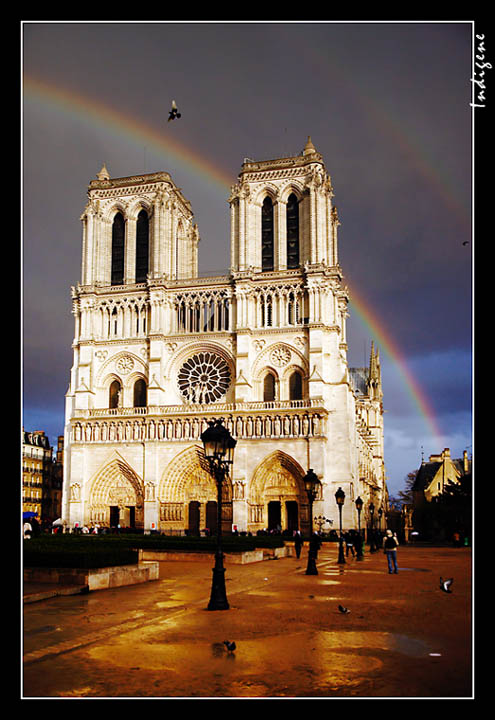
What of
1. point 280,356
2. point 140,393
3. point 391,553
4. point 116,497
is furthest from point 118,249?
point 391,553

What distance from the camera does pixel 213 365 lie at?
55188 mm

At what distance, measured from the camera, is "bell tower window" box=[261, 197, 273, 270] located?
185 ft

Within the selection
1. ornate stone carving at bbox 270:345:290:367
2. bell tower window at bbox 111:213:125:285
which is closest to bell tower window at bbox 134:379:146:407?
bell tower window at bbox 111:213:125:285

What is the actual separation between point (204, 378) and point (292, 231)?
12759 mm

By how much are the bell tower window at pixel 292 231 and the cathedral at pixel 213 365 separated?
95 millimetres

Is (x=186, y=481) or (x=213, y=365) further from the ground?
(x=213, y=365)

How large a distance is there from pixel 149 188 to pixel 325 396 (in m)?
22.1

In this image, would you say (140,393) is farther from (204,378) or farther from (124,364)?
(204,378)

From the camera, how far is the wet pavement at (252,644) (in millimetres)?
7719

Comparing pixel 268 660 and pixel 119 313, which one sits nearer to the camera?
pixel 268 660

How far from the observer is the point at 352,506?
167 feet

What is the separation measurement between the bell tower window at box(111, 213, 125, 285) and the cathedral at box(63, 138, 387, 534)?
195 mm

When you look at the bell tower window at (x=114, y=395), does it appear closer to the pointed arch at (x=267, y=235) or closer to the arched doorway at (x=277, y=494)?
the arched doorway at (x=277, y=494)
